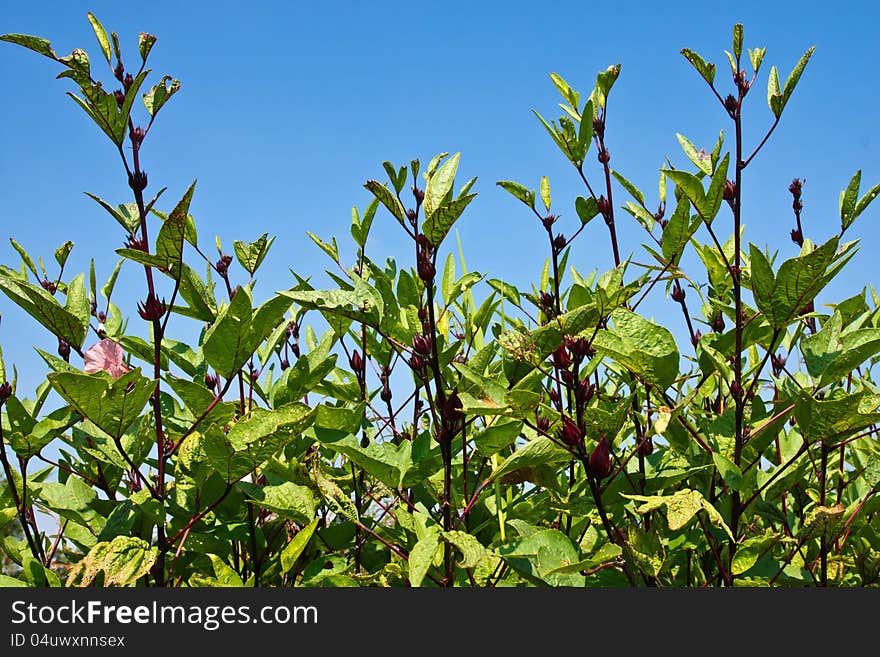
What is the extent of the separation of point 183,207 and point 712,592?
0.92 meters

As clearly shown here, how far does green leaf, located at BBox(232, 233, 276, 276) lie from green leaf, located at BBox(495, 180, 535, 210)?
0.48 m

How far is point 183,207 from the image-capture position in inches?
42.9

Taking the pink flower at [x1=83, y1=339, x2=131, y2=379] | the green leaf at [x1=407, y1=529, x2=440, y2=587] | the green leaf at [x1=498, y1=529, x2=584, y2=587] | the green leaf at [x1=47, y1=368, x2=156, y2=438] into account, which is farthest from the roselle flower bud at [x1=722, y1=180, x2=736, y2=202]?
the pink flower at [x1=83, y1=339, x2=131, y2=379]

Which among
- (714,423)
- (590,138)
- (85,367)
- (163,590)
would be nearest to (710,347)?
(714,423)

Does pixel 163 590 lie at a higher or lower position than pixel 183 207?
lower

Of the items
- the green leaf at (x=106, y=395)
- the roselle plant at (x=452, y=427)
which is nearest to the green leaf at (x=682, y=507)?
the roselle plant at (x=452, y=427)

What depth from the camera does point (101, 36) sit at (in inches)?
50.4

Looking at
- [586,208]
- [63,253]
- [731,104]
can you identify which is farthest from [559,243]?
[63,253]

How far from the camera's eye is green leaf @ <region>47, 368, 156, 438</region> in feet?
3.46

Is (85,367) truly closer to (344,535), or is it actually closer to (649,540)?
(344,535)

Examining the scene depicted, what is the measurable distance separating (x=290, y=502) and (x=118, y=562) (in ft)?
0.83

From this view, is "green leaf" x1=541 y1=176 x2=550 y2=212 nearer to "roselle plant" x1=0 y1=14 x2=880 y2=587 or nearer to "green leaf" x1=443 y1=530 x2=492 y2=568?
"roselle plant" x1=0 y1=14 x2=880 y2=587

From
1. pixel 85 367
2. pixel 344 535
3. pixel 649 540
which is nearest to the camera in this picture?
pixel 649 540

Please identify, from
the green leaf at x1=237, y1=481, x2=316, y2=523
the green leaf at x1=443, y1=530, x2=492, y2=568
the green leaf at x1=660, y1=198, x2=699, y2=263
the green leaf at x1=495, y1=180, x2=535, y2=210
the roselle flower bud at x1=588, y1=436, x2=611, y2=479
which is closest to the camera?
the green leaf at x1=443, y1=530, x2=492, y2=568
